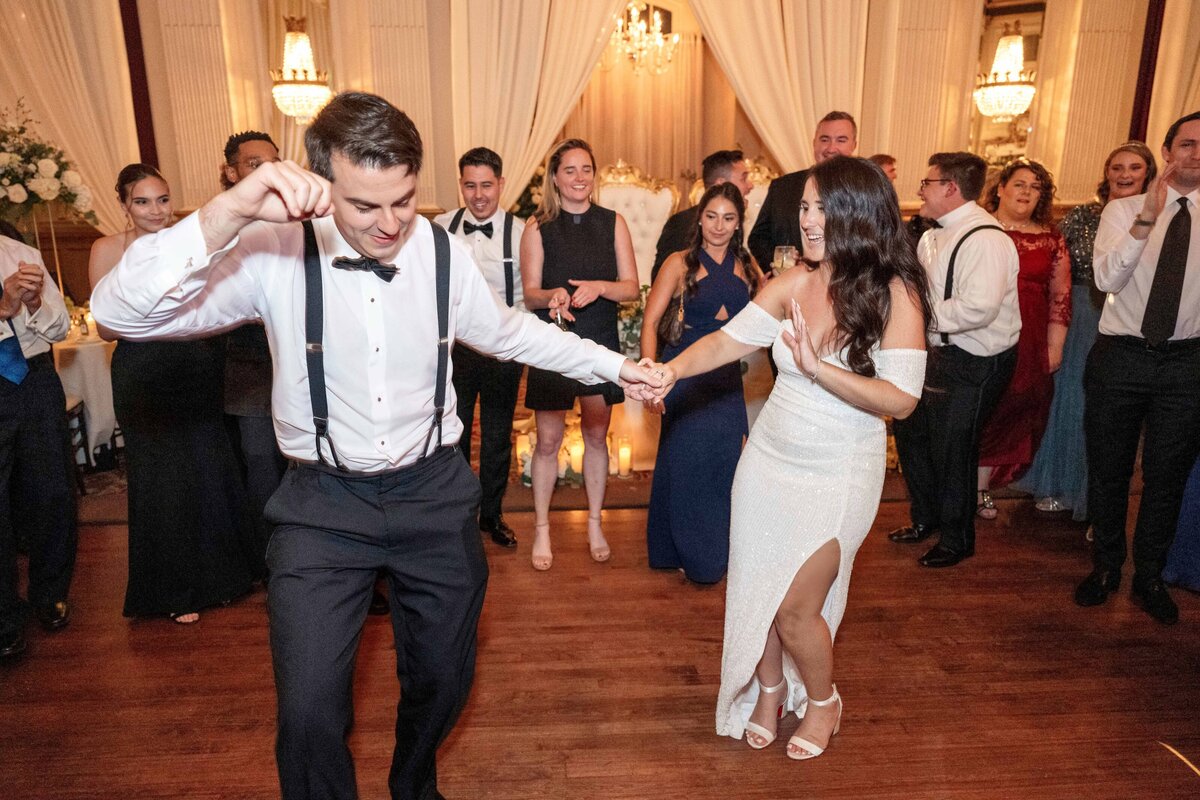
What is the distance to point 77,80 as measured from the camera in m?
6.39

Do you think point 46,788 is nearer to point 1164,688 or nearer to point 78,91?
point 1164,688

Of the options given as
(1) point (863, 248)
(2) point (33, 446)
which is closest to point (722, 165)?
(1) point (863, 248)

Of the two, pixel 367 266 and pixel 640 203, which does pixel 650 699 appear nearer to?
pixel 367 266

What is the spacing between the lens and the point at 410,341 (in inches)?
70.1

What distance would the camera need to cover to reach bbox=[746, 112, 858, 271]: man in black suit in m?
4.09

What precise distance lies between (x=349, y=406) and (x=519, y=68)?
5775mm

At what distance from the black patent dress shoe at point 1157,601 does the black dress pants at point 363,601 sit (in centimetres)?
273

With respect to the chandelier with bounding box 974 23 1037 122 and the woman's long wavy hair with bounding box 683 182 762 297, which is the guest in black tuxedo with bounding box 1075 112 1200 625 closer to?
the woman's long wavy hair with bounding box 683 182 762 297

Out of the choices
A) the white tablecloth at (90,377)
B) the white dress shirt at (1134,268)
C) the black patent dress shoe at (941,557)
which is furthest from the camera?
the white tablecloth at (90,377)

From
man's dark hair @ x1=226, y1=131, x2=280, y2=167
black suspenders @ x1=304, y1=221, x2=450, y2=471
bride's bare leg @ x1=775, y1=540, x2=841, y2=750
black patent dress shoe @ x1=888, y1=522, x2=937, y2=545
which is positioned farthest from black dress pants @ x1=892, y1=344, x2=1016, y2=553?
man's dark hair @ x1=226, y1=131, x2=280, y2=167

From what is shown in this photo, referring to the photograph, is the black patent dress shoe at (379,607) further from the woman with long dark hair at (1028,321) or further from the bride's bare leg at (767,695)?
the woman with long dark hair at (1028,321)

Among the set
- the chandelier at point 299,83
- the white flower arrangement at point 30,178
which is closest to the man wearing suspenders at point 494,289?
the white flower arrangement at point 30,178

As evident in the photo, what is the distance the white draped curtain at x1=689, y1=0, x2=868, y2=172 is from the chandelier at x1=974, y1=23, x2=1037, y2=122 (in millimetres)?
1046

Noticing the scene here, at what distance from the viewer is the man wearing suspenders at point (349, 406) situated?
157cm
